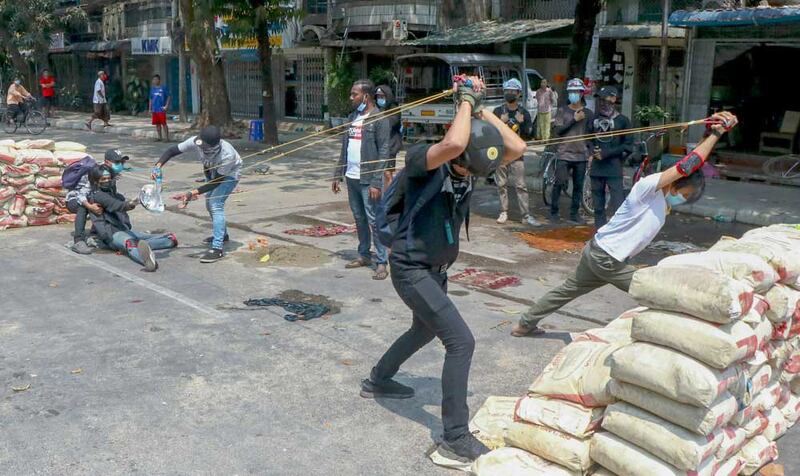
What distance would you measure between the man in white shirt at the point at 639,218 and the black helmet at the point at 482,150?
151 cm

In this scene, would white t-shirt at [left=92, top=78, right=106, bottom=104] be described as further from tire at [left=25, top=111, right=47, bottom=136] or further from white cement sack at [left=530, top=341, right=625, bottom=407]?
white cement sack at [left=530, top=341, right=625, bottom=407]

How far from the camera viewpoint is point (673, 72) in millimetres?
19656

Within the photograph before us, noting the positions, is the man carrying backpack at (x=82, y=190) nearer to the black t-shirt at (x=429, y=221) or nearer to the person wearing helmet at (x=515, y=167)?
the person wearing helmet at (x=515, y=167)

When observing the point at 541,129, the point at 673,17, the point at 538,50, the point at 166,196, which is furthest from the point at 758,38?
the point at 166,196

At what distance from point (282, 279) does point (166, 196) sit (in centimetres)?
574

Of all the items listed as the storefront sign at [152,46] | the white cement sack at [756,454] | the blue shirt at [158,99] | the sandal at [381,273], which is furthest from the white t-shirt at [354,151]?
the storefront sign at [152,46]

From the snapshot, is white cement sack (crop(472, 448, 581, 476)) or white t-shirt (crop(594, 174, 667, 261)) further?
white t-shirt (crop(594, 174, 667, 261))

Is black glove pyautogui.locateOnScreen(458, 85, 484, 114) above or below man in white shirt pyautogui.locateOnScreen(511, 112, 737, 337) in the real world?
above

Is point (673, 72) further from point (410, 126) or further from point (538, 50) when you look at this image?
point (410, 126)

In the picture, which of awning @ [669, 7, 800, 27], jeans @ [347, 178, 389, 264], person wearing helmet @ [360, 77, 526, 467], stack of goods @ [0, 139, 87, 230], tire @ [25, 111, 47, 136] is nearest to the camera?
person wearing helmet @ [360, 77, 526, 467]

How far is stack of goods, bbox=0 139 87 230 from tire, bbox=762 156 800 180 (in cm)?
1146

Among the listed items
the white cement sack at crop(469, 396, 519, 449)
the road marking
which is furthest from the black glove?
the road marking

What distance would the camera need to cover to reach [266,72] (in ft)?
66.8

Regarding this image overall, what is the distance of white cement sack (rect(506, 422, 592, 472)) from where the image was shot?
3846 mm
